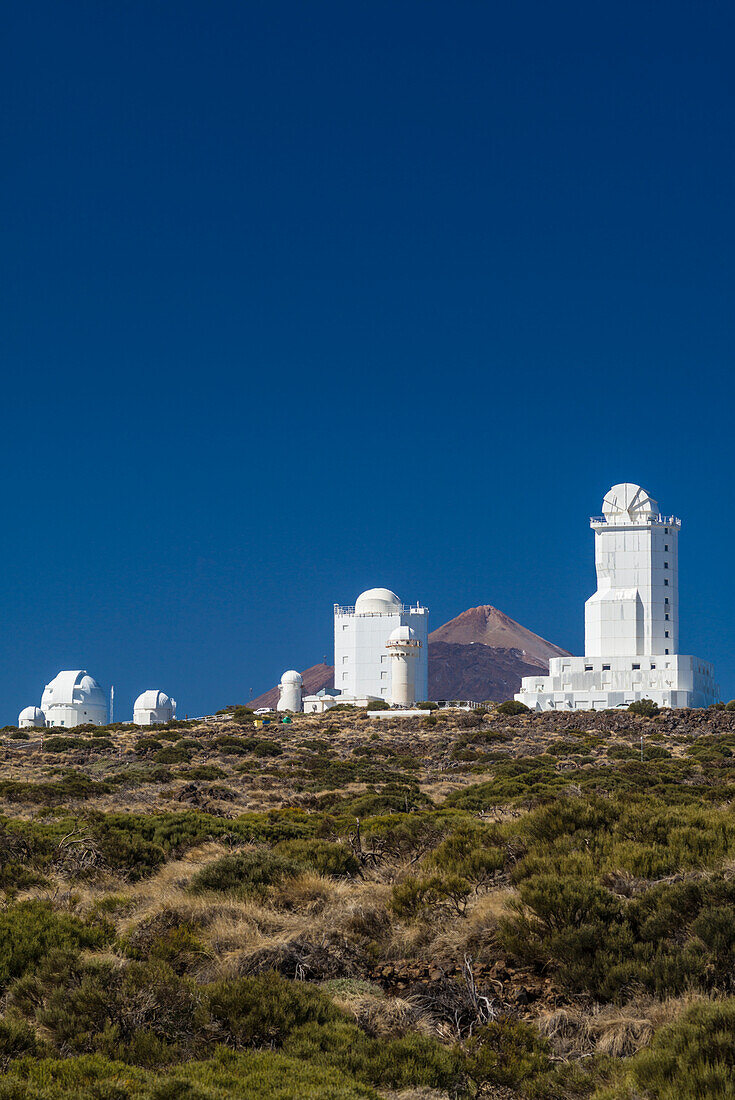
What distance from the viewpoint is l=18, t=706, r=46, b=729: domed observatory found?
217 ft

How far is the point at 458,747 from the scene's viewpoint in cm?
3641

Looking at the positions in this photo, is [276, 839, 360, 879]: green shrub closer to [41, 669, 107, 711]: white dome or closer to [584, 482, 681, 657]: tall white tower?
[584, 482, 681, 657]: tall white tower

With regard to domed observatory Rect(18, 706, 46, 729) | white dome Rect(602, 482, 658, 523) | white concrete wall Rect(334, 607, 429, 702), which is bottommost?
domed observatory Rect(18, 706, 46, 729)

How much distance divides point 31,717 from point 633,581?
42.8 meters

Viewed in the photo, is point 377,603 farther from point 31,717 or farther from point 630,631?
point 31,717

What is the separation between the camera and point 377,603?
69.8 m

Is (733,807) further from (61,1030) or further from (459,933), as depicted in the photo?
(61,1030)

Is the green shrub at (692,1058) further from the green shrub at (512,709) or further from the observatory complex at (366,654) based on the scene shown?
the observatory complex at (366,654)

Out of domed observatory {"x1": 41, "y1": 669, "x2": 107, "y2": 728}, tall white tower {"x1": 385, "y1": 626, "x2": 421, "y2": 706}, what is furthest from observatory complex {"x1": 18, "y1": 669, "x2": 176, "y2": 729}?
tall white tower {"x1": 385, "y1": 626, "x2": 421, "y2": 706}

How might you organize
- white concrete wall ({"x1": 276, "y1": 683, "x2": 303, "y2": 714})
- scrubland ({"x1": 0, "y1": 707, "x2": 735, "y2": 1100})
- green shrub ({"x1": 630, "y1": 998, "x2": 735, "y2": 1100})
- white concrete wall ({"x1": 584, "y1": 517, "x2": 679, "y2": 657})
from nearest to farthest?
green shrub ({"x1": 630, "y1": 998, "x2": 735, "y2": 1100}) → scrubland ({"x1": 0, "y1": 707, "x2": 735, "y2": 1100}) → white concrete wall ({"x1": 584, "y1": 517, "x2": 679, "y2": 657}) → white concrete wall ({"x1": 276, "y1": 683, "x2": 303, "y2": 714})

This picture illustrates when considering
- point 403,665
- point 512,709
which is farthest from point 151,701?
point 512,709

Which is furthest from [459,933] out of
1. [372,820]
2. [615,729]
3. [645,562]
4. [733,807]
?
[645,562]

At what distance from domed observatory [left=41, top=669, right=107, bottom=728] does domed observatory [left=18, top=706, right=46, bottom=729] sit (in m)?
0.84

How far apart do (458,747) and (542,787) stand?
18.1 m
